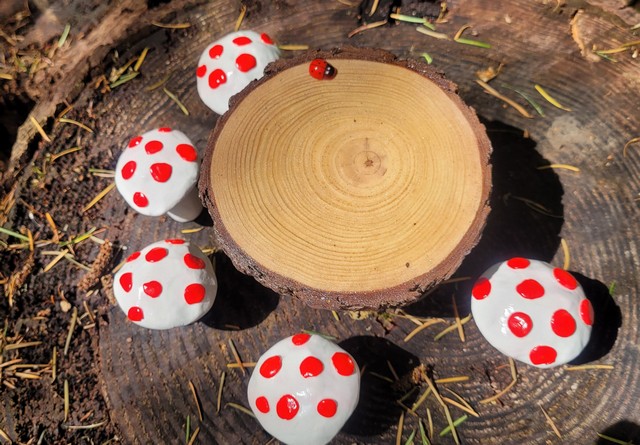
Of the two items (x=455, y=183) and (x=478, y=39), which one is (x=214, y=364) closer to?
(x=455, y=183)

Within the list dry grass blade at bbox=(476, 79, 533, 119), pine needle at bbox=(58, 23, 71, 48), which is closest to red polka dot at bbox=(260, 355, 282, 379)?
dry grass blade at bbox=(476, 79, 533, 119)

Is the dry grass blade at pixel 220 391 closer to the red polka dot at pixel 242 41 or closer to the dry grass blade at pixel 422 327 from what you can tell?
the dry grass blade at pixel 422 327

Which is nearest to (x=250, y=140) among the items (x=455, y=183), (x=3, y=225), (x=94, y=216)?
(x=455, y=183)

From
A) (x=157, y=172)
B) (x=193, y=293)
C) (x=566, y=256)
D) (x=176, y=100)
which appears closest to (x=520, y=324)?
(x=566, y=256)

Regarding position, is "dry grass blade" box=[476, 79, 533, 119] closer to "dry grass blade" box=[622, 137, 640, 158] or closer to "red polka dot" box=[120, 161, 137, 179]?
"dry grass blade" box=[622, 137, 640, 158]

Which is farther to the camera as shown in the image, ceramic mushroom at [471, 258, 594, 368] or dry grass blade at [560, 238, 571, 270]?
dry grass blade at [560, 238, 571, 270]

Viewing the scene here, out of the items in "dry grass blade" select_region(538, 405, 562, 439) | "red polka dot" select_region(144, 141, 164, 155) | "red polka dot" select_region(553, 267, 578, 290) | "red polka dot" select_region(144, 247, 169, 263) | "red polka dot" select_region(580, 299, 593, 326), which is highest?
"red polka dot" select_region(144, 141, 164, 155)

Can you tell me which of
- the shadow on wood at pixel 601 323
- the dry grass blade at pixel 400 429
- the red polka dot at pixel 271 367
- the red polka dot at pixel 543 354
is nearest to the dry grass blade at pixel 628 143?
the shadow on wood at pixel 601 323
